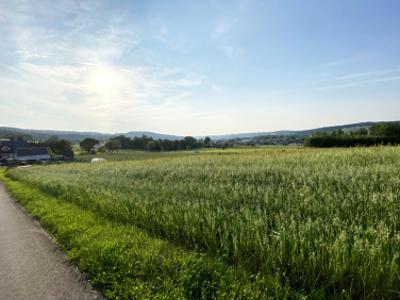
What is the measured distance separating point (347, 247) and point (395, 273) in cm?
61

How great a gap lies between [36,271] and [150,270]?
259 centimetres

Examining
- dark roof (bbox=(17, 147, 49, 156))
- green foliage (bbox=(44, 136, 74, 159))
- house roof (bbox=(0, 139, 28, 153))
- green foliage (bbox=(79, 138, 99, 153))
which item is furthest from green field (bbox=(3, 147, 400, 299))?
green foliage (bbox=(79, 138, 99, 153))

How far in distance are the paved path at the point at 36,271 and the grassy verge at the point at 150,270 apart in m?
0.25

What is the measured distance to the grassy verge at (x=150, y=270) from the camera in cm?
412

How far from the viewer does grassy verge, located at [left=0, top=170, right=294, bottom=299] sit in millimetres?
4121

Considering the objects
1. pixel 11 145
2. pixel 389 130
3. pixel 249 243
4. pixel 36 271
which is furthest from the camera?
pixel 11 145

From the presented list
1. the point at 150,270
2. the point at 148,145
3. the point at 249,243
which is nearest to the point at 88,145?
the point at 148,145

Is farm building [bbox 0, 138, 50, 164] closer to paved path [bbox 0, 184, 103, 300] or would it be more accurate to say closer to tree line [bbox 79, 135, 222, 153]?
tree line [bbox 79, 135, 222, 153]

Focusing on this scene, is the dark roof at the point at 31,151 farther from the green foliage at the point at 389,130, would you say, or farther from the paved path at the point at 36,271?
the paved path at the point at 36,271

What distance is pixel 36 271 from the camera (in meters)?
5.86

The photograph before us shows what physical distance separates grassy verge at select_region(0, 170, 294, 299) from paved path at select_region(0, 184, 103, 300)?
0.83ft

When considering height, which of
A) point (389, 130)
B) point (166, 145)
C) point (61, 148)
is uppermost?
point (389, 130)

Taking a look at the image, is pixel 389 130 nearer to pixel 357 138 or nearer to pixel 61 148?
pixel 357 138

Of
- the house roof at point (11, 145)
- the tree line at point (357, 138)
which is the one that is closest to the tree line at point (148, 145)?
the house roof at point (11, 145)
